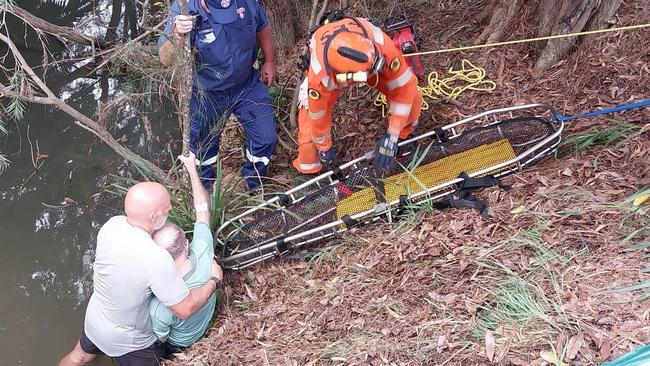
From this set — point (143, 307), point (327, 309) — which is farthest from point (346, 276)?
point (143, 307)

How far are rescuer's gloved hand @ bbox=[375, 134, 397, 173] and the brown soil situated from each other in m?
0.41

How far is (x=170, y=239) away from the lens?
305cm

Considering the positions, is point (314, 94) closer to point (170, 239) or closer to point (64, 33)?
point (170, 239)

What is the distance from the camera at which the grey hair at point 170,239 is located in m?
3.04

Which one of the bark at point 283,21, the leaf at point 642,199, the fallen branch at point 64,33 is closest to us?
the leaf at point 642,199

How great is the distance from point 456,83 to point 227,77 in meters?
1.88

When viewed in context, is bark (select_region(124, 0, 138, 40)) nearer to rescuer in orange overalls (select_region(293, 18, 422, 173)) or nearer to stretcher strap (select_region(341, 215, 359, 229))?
rescuer in orange overalls (select_region(293, 18, 422, 173))

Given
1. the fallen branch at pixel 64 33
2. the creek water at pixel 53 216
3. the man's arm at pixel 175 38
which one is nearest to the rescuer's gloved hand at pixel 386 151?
the man's arm at pixel 175 38

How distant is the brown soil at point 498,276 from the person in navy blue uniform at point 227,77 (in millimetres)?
1025

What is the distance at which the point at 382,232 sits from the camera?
11.6 feet

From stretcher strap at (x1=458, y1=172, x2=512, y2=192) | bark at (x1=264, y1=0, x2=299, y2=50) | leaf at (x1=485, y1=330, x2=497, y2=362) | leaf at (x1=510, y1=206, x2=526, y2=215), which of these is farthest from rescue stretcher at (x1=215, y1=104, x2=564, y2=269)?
bark at (x1=264, y1=0, x2=299, y2=50)

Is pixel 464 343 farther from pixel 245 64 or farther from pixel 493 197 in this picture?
pixel 245 64

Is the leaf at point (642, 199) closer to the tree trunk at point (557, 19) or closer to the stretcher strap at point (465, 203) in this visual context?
the stretcher strap at point (465, 203)

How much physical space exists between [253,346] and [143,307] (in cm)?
65
